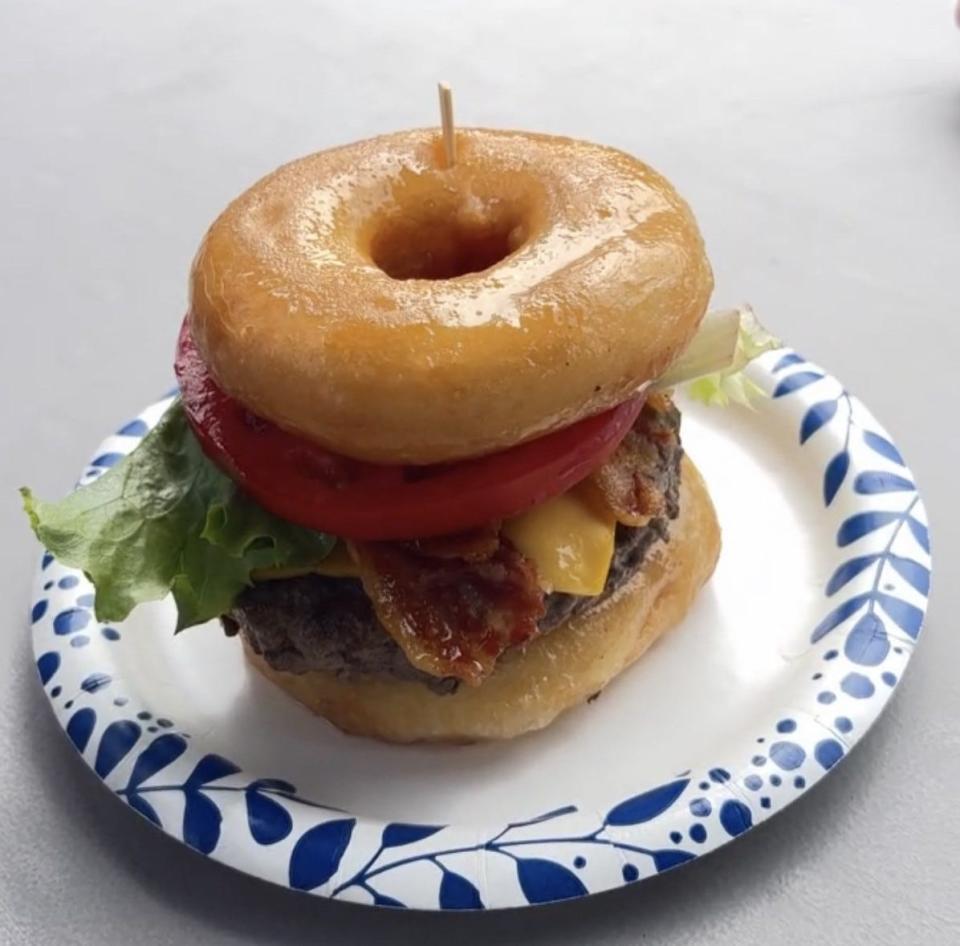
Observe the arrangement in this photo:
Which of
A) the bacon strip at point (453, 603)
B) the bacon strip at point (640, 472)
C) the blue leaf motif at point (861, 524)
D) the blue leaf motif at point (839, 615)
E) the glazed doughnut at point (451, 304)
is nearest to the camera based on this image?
the glazed doughnut at point (451, 304)

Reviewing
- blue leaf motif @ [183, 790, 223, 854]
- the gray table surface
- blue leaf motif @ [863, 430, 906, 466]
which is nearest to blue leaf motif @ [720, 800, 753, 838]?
the gray table surface

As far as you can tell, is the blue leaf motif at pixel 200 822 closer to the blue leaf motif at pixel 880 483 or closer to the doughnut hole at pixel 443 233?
the doughnut hole at pixel 443 233

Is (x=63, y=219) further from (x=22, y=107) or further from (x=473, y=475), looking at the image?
(x=473, y=475)

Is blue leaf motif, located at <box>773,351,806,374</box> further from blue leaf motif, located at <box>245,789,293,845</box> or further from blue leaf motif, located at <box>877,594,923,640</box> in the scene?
blue leaf motif, located at <box>245,789,293,845</box>

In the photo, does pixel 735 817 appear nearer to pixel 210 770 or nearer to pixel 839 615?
pixel 839 615

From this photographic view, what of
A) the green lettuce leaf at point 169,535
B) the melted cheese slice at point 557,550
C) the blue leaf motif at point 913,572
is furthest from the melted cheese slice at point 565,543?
the blue leaf motif at point 913,572

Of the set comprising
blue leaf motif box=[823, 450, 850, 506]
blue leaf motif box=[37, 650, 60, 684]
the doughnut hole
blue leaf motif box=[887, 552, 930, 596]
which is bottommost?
blue leaf motif box=[37, 650, 60, 684]
